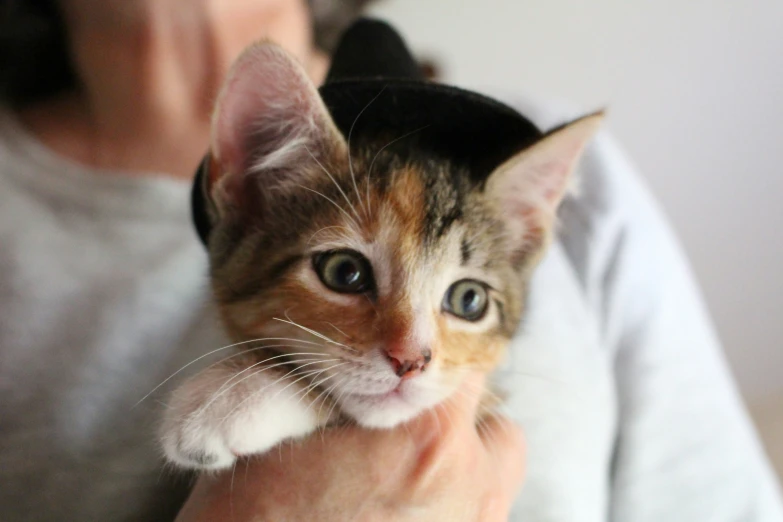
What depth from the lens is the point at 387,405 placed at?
2.01 feet

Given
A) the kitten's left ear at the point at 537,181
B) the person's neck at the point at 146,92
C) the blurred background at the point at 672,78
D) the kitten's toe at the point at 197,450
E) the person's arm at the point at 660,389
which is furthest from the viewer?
the blurred background at the point at 672,78

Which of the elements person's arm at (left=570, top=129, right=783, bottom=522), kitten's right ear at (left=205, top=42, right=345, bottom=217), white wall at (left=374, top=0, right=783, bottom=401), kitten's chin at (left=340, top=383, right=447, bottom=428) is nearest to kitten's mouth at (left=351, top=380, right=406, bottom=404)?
kitten's chin at (left=340, top=383, right=447, bottom=428)

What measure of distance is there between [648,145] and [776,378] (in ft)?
3.57

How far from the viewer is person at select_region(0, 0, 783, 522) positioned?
646 mm

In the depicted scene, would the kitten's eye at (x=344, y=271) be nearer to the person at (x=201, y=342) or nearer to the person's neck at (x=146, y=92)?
the person at (x=201, y=342)

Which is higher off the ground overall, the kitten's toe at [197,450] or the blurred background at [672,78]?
the blurred background at [672,78]

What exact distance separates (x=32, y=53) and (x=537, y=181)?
3.75ft

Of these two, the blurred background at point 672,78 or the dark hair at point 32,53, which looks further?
the blurred background at point 672,78

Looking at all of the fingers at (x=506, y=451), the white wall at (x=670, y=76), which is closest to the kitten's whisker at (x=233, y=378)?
the fingers at (x=506, y=451)

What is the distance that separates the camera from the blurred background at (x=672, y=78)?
1.50 meters

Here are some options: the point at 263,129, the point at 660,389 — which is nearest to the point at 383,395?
the point at 263,129

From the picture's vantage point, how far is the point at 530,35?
1.52m

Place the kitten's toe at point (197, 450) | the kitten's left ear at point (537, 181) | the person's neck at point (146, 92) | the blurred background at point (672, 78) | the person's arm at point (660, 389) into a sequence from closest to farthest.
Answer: the kitten's toe at point (197, 450) < the kitten's left ear at point (537, 181) < the person's arm at point (660, 389) < the person's neck at point (146, 92) < the blurred background at point (672, 78)

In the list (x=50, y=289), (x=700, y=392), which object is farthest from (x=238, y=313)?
(x=700, y=392)
